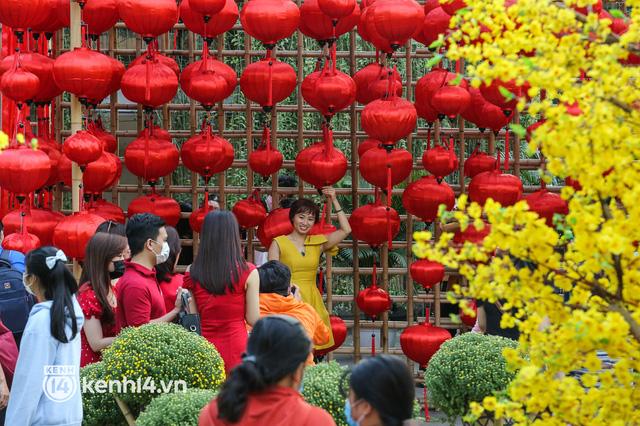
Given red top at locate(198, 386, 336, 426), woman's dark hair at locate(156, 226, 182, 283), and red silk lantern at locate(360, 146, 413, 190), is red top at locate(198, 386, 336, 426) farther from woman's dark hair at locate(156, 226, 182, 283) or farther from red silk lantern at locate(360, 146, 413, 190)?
red silk lantern at locate(360, 146, 413, 190)

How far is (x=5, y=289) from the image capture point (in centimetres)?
453

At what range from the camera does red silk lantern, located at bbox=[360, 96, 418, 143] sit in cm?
527

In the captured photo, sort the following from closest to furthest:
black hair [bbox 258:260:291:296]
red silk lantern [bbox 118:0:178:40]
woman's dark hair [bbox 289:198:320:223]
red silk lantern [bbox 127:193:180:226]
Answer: black hair [bbox 258:260:291:296] → red silk lantern [bbox 118:0:178:40] → woman's dark hair [bbox 289:198:320:223] → red silk lantern [bbox 127:193:180:226]

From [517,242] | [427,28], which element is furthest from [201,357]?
[427,28]

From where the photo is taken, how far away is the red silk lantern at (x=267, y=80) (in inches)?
212

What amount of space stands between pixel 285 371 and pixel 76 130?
3.31 metres

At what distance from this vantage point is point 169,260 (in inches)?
176

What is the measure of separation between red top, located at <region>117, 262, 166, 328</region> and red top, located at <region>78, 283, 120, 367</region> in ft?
0.17

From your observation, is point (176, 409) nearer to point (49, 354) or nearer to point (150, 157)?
point (49, 354)

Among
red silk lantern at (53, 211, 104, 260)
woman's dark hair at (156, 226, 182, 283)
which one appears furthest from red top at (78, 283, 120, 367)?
red silk lantern at (53, 211, 104, 260)

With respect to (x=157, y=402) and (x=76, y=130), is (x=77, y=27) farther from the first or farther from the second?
(x=157, y=402)

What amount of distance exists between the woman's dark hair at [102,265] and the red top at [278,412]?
1754 mm

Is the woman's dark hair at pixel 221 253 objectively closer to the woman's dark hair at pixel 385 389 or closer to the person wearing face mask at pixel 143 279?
the person wearing face mask at pixel 143 279

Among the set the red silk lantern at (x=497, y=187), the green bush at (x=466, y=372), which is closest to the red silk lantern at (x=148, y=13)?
the red silk lantern at (x=497, y=187)
